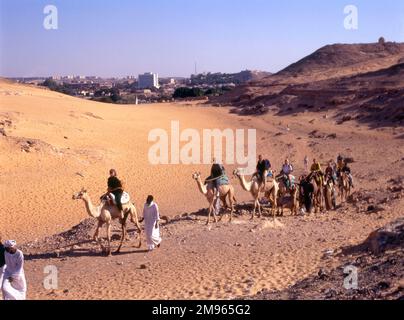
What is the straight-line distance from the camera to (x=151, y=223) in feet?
43.3

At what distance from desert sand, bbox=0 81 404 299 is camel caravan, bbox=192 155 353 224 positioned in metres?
0.53

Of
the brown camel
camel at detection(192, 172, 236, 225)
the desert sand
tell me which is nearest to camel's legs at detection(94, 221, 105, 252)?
the desert sand

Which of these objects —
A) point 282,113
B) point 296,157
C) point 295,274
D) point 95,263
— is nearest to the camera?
point 295,274

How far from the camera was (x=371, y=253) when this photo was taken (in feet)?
38.0

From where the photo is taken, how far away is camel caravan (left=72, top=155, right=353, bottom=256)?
43.7ft

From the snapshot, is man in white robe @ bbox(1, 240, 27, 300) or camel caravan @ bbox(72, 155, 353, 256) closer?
man in white robe @ bbox(1, 240, 27, 300)

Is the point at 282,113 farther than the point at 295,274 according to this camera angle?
Yes

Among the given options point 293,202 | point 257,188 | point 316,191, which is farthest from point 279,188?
point 257,188

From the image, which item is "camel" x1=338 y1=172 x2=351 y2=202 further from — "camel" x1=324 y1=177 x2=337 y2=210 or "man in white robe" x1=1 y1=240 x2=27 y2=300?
"man in white robe" x1=1 y1=240 x2=27 y2=300

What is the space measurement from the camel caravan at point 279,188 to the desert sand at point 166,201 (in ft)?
1.75
